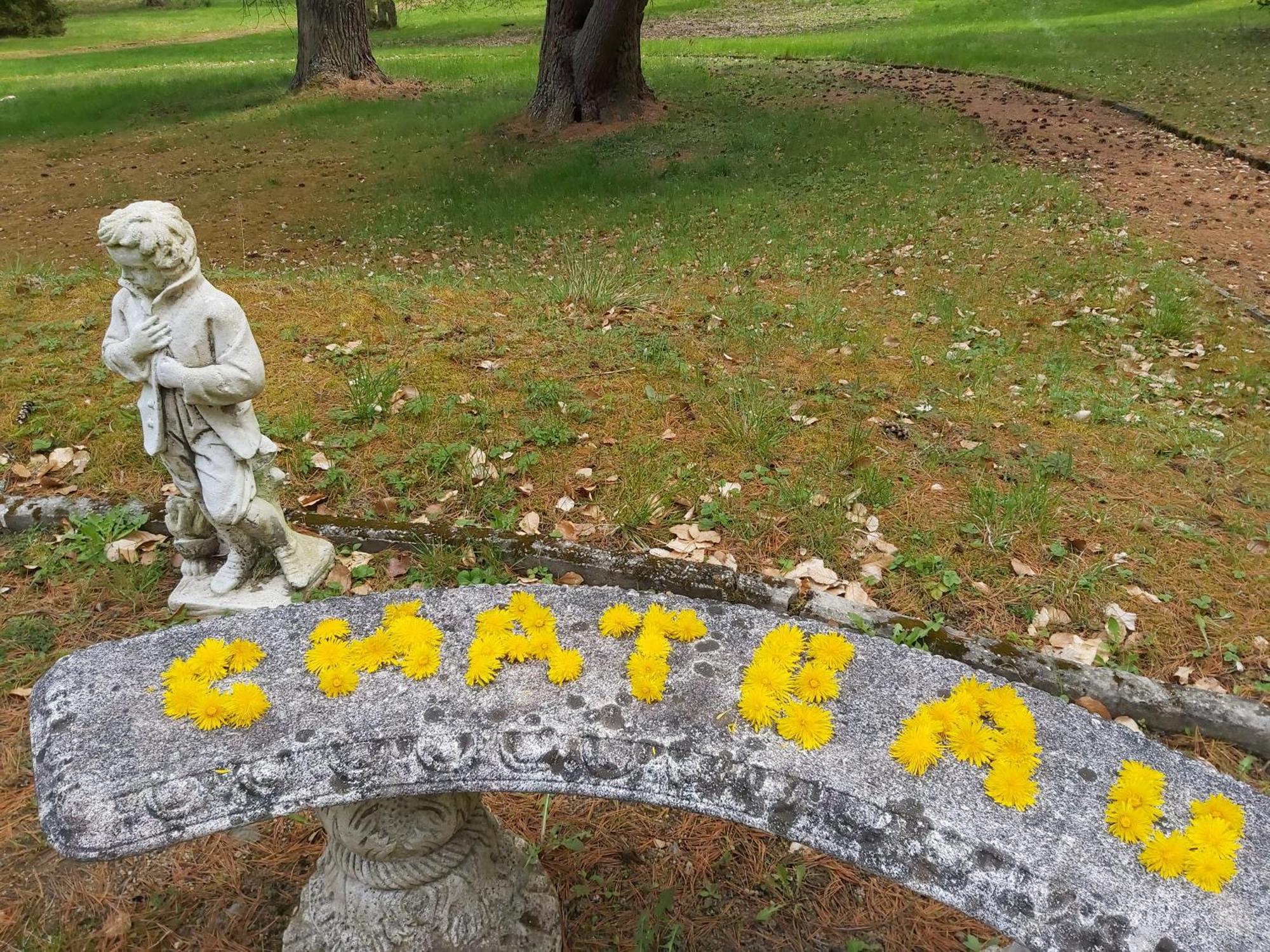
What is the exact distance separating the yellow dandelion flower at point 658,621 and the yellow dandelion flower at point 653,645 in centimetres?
3

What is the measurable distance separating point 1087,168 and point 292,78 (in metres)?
14.9

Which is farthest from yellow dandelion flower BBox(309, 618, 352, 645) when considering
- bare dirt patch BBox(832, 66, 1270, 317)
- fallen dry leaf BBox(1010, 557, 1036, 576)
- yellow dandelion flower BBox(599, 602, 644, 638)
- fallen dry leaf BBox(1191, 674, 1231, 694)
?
bare dirt patch BBox(832, 66, 1270, 317)

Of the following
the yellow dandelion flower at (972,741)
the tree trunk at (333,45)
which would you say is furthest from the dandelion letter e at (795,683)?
the tree trunk at (333,45)

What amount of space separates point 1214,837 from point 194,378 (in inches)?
119

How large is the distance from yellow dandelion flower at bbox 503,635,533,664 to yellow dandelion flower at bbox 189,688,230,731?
68 cm

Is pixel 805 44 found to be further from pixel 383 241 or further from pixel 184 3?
pixel 184 3

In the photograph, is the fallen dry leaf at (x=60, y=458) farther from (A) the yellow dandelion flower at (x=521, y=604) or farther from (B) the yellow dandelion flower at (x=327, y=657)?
(A) the yellow dandelion flower at (x=521, y=604)

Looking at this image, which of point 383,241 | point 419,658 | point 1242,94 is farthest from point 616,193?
point 1242,94

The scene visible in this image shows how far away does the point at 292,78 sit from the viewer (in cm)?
1605

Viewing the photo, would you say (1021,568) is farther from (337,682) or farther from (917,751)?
(337,682)

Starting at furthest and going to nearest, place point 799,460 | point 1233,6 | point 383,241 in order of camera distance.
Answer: point 1233,6, point 383,241, point 799,460

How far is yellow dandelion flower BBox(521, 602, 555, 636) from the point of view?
2.13 metres

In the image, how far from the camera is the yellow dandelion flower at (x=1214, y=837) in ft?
5.39

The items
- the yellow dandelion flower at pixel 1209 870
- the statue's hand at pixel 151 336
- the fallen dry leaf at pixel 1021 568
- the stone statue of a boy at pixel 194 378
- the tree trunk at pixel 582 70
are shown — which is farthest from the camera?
the tree trunk at pixel 582 70
